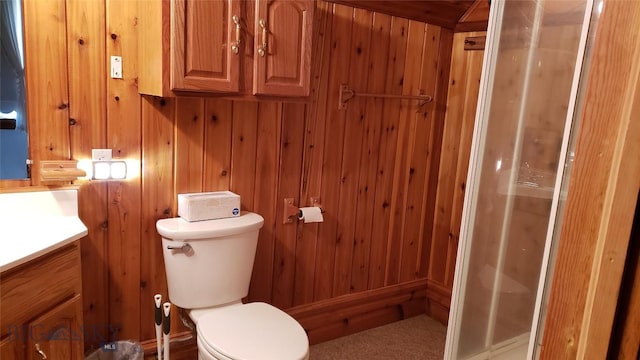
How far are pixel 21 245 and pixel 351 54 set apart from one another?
175 cm

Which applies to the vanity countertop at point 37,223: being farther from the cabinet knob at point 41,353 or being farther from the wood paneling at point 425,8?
the wood paneling at point 425,8

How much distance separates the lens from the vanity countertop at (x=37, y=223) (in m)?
1.39

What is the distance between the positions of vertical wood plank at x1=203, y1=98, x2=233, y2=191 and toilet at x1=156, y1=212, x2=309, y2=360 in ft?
0.70

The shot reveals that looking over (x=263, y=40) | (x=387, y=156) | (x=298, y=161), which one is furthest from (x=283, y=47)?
(x=387, y=156)

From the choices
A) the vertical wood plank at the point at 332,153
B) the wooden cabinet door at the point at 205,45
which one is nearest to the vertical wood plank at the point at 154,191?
the wooden cabinet door at the point at 205,45

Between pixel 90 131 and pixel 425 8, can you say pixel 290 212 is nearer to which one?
pixel 90 131

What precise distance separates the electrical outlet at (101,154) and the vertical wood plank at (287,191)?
0.81 metres

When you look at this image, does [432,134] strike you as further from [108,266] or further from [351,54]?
[108,266]

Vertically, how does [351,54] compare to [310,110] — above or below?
above

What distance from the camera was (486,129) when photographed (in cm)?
147

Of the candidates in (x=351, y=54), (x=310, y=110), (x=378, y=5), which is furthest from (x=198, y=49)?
(x=378, y=5)

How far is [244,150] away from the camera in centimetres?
221

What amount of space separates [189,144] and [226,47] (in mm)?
490

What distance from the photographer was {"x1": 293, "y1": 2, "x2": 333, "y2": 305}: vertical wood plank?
2340 mm
